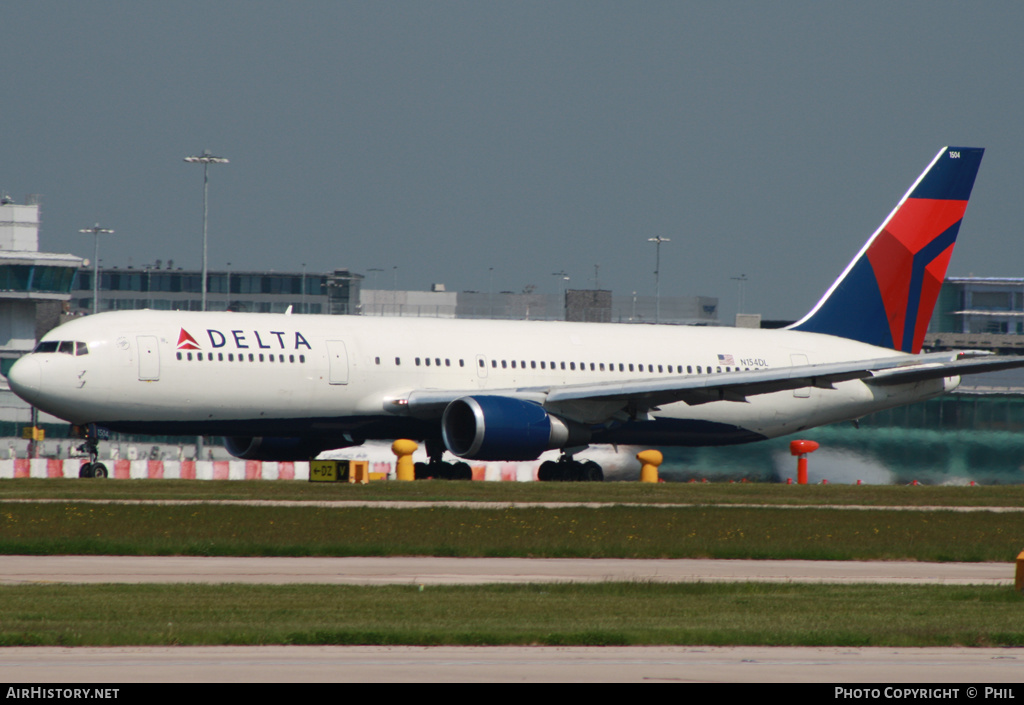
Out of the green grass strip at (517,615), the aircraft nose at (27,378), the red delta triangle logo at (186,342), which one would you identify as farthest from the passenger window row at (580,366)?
the green grass strip at (517,615)

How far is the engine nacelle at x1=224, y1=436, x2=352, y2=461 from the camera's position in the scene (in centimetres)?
3972

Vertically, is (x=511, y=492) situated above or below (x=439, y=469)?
below

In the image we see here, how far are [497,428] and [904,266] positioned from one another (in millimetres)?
17137

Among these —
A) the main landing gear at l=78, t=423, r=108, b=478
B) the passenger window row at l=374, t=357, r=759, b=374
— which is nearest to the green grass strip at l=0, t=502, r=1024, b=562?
the main landing gear at l=78, t=423, r=108, b=478

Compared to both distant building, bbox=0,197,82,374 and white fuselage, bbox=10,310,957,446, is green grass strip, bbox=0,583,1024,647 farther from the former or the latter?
distant building, bbox=0,197,82,374

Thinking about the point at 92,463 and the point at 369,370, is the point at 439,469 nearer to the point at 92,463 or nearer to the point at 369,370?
the point at 369,370

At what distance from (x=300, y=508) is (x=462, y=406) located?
10.6m

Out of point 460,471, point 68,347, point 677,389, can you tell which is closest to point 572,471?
point 460,471

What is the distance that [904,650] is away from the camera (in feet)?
42.1

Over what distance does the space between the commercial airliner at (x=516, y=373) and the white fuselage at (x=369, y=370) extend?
0.05 metres

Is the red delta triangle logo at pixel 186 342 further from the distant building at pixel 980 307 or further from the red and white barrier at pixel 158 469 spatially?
the distant building at pixel 980 307

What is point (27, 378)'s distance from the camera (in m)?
34.1

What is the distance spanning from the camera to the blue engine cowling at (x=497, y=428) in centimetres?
3569

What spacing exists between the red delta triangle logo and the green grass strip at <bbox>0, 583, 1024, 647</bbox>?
62.2 ft
